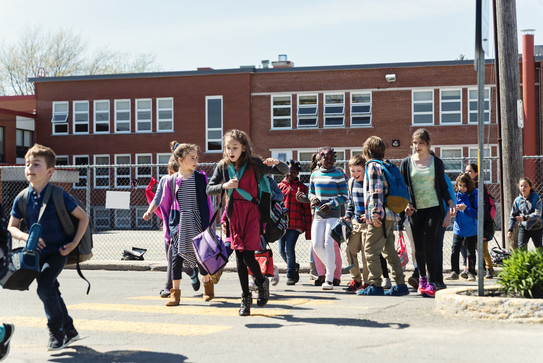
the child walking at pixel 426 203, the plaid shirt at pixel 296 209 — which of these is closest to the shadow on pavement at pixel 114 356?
the child walking at pixel 426 203

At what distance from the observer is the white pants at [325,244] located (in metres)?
9.86

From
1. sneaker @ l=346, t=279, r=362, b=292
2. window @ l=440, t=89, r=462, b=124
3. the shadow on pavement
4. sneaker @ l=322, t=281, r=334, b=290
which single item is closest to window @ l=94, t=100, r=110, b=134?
window @ l=440, t=89, r=462, b=124

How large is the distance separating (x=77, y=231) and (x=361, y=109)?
110 feet

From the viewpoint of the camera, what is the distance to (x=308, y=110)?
129 ft

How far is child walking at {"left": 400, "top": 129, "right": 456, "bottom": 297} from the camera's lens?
8.81m

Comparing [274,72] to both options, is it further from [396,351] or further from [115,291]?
[396,351]

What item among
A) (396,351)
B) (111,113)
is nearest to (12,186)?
(111,113)

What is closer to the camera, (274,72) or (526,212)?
(526,212)

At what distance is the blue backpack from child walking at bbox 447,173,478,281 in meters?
2.54

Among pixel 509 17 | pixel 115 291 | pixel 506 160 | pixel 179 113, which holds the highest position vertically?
pixel 179 113

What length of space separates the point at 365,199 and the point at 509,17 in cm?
369

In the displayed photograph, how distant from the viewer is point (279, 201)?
28.4 feet

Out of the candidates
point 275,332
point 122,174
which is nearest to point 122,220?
point 122,174

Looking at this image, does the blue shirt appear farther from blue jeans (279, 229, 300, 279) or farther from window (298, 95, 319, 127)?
window (298, 95, 319, 127)
